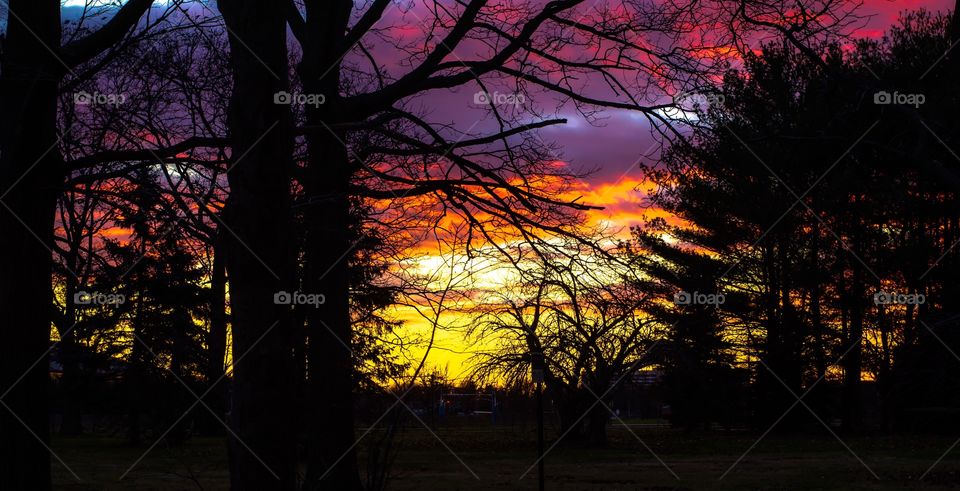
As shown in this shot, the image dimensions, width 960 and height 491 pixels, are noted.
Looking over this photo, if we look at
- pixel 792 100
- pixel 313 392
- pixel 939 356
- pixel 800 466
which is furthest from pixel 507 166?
pixel 800 466

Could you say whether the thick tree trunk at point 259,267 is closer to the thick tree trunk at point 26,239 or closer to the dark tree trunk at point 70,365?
the thick tree trunk at point 26,239

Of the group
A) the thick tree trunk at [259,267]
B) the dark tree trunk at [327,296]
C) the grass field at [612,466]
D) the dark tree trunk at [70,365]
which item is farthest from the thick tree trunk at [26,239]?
the grass field at [612,466]

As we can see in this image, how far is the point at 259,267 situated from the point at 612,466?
19.4 meters

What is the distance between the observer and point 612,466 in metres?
24.9

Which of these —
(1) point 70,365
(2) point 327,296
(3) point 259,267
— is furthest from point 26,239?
(1) point 70,365

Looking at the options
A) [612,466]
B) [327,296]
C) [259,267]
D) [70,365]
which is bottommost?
[612,466]

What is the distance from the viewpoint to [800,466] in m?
23.4

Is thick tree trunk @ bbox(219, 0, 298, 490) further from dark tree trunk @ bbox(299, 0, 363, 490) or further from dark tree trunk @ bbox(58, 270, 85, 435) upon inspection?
dark tree trunk @ bbox(299, 0, 363, 490)

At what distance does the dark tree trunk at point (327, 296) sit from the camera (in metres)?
11.9

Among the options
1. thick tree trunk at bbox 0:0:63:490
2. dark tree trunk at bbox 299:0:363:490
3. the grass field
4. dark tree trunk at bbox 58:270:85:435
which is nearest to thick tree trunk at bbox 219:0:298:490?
thick tree trunk at bbox 0:0:63:490

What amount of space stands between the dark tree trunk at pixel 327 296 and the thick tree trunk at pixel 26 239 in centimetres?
343

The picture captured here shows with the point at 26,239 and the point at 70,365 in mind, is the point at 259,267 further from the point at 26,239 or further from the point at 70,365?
the point at 70,365

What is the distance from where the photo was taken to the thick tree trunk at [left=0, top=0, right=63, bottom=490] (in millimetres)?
8695

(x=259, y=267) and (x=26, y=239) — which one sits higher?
(x=26, y=239)
